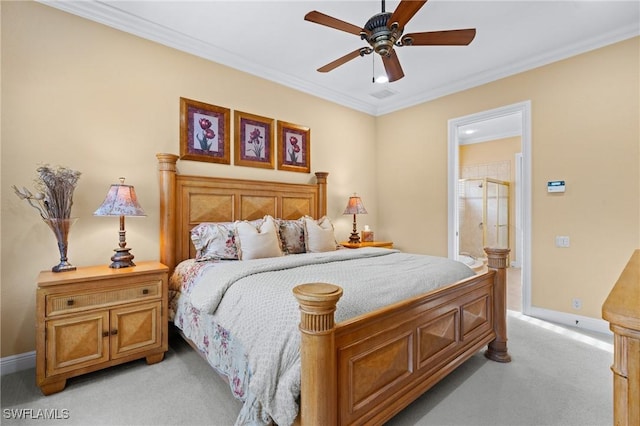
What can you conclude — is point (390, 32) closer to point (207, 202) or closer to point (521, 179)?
point (207, 202)

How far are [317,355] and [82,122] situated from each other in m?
2.73

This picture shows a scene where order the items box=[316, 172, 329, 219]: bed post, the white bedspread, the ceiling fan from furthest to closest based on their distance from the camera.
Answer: box=[316, 172, 329, 219]: bed post, the ceiling fan, the white bedspread

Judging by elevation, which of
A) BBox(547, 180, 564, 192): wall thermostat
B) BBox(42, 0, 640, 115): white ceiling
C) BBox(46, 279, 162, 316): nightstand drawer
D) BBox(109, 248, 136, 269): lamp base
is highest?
BBox(42, 0, 640, 115): white ceiling

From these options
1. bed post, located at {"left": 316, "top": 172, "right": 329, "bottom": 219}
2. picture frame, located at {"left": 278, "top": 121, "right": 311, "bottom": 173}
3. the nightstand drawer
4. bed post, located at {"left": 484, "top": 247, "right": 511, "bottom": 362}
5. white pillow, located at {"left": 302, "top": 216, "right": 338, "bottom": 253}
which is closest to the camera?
the nightstand drawer

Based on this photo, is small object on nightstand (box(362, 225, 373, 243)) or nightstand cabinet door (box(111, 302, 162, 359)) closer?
nightstand cabinet door (box(111, 302, 162, 359))

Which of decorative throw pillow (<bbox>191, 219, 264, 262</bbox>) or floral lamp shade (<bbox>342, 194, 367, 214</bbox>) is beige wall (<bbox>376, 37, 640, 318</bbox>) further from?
decorative throw pillow (<bbox>191, 219, 264, 262</bbox>)

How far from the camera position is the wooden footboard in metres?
1.20

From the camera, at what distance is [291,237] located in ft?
10.4

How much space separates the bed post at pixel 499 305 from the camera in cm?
245

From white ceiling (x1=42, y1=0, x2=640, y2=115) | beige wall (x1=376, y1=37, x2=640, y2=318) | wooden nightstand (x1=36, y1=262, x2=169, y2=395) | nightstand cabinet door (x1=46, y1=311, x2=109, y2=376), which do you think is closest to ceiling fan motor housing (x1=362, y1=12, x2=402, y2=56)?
white ceiling (x1=42, y1=0, x2=640, y2=115)

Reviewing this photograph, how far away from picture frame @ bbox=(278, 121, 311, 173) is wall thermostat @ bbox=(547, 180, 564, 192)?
2.81m

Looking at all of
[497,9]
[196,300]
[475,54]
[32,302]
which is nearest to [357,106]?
[475,54]

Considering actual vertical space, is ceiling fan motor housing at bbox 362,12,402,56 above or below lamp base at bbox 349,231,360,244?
above

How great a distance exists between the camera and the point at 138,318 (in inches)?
91.4
